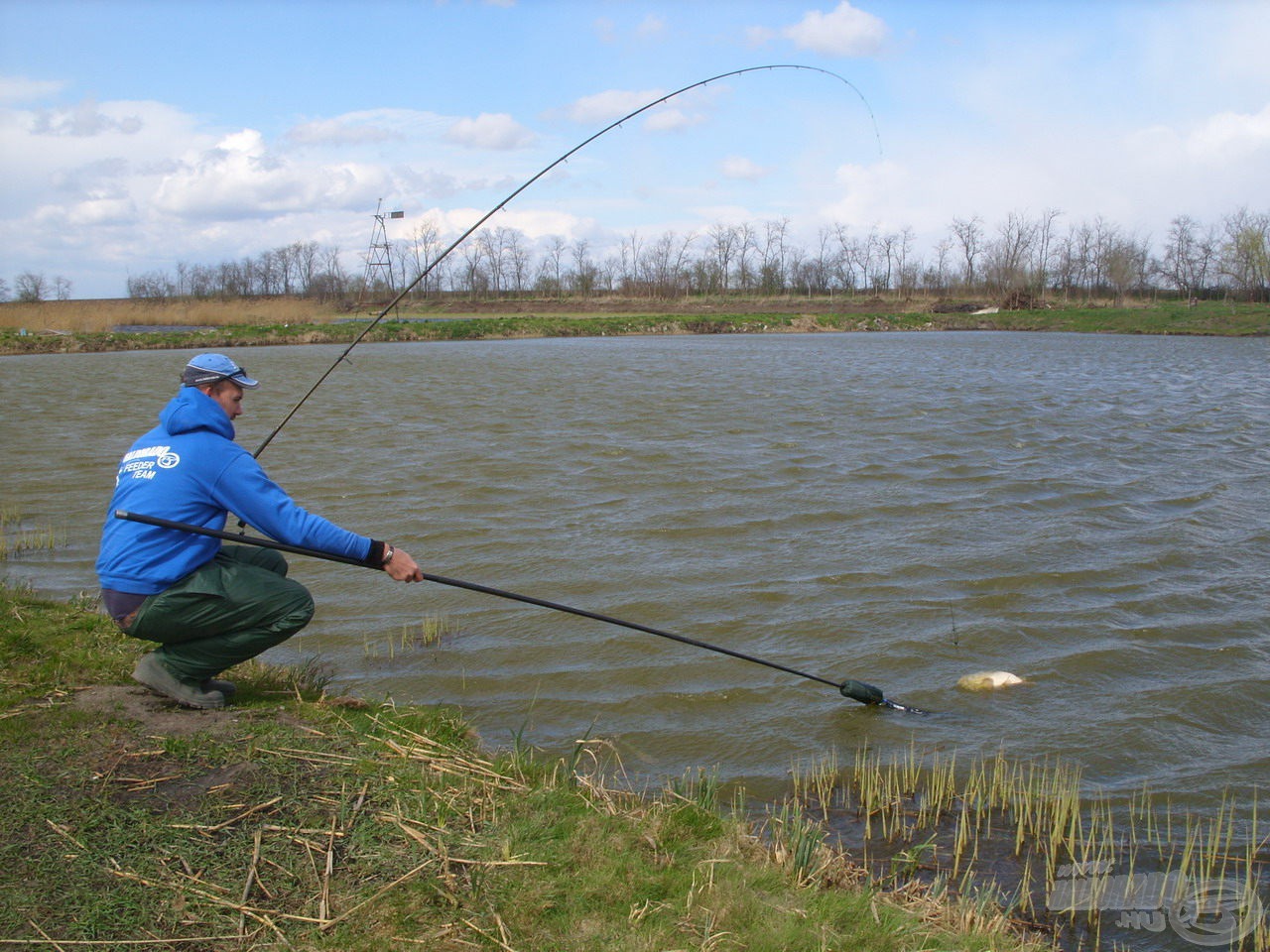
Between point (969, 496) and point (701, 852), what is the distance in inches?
344

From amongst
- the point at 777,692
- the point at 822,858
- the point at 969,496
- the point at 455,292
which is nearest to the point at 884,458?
the point at 969,496

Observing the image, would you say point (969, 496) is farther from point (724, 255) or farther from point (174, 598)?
point (724, 255)

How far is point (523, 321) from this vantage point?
172ft

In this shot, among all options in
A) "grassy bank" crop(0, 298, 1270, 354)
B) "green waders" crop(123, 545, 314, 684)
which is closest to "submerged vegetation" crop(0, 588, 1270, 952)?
"green waders" crop(123, 545, 314, 684)

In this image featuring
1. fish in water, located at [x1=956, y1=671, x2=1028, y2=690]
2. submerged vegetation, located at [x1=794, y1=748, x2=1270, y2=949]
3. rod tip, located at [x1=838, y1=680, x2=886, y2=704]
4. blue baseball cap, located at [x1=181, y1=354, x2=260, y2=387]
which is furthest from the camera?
fish in water, located at [x1=956, y1=671, x2=1028, y2=690]

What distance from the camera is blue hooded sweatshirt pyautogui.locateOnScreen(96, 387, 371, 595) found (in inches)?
176

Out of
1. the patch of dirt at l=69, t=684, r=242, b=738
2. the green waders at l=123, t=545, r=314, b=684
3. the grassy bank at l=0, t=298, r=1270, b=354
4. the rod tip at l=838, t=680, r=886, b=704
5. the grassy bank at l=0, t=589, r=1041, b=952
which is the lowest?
the rod tip at l=838, t=680, r=886, b=704

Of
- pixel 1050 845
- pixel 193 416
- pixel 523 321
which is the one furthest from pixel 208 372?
pixel 523 321

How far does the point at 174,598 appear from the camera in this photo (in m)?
4.45

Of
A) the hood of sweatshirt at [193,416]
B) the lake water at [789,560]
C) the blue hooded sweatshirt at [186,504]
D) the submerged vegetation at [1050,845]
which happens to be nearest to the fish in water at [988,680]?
the lake water at [789,560]

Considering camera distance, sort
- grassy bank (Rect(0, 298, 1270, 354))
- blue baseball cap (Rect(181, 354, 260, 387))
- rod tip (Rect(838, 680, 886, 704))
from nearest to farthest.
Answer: blue baseball cap (Rect(181, 354, 260, 387))
rod tip (Rect(838, 680, 886, 704))
grassy bank (Rect(0, 298, 1270, 354))

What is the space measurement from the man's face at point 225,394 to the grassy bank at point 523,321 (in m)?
37.2

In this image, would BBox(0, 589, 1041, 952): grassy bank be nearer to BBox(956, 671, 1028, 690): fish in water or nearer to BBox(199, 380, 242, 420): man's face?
BBox(199, 380, 242, 420): man's face

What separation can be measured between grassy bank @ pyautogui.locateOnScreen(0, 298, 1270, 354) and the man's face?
122 feet
